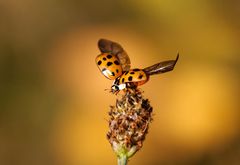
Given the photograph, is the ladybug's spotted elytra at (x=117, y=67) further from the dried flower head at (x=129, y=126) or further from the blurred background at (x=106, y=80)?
the blurred background at (x=106, y=80)

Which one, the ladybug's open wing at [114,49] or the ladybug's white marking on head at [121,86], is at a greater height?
the ladybug's open wing at [114,49]

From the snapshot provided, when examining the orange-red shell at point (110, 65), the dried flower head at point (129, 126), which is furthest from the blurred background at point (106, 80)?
the dried flower head at point (129, 126)

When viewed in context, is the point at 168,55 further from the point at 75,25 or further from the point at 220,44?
the point at 75,25

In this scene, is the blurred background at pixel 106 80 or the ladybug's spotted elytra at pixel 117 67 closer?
the ladybug's spotted elytra at pixel 117 67

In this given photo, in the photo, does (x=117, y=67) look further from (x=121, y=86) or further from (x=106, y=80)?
(x=106, y=80)

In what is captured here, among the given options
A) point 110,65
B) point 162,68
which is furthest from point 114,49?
point 162,68

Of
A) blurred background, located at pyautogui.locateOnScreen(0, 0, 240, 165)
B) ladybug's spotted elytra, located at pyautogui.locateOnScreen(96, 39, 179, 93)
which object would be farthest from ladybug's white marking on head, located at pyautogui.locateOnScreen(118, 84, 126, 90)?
blurred background, located at pyautogui.locateOnScreen(0, 0, 240, 165)

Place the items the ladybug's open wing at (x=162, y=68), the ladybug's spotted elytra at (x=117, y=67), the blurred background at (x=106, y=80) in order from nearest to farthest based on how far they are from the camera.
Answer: the ladybug's open wing at (x=162, y=68) < the ladybug's spotted elytra at (x=117, y=67) < the blurred background at (x=106, y=80)
